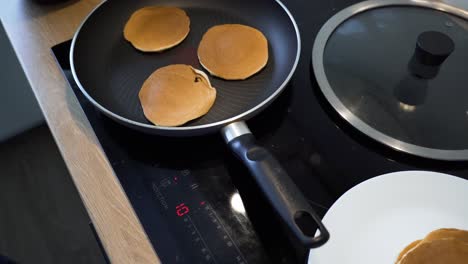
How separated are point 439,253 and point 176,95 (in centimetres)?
46

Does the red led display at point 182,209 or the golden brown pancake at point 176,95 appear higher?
the golden brown pancake at point 176,95

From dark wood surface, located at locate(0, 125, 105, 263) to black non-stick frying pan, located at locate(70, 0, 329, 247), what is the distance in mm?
773

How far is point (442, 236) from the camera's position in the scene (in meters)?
0.48

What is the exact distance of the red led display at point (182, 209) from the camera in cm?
54

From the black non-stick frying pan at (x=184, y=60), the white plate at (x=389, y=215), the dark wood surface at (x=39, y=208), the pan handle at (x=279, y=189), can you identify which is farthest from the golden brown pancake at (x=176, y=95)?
the dark wood surface at (x=39, y=208)

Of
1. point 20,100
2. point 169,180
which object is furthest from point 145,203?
point 20,100

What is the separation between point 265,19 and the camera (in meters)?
0.79

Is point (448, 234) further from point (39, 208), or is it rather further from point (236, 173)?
point (39, 208)

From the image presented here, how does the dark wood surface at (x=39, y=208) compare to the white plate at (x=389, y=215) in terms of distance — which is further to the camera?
the dark wood surface at (x=39, y=208)

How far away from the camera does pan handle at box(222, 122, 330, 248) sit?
42 cm

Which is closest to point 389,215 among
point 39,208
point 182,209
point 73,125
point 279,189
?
point 279,189

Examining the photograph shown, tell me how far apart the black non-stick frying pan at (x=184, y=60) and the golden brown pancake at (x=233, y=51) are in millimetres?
17

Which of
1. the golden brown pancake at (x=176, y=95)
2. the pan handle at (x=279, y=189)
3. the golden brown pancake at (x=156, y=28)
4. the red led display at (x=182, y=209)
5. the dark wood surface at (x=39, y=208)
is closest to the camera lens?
the pan handle at (x=279, y=189)

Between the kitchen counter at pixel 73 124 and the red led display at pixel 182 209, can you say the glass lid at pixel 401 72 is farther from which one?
the red led display at pixel 182 209
